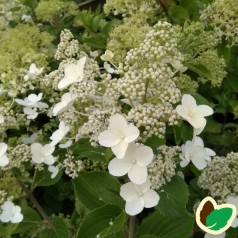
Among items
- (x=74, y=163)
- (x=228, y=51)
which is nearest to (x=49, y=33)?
(x=228, y=51)

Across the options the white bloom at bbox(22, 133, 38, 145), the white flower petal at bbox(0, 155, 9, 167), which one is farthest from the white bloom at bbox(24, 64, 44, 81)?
the white flower petal at bbox(0, 155, 9, 167)

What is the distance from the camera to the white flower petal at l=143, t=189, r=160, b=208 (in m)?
1.18

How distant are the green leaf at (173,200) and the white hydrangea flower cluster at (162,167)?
27 mm

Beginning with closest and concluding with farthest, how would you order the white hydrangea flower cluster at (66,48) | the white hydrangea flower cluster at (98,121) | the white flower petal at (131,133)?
the white flower petal at (131,133) < the white hydrangea flower cluster at (98,121) < the white hydrangea flower cluster at (66,48)

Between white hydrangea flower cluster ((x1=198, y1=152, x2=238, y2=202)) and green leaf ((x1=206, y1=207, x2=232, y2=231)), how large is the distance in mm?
304

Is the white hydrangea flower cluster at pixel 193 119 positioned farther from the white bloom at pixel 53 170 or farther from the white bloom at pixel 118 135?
the white bloom at pixel 53 170

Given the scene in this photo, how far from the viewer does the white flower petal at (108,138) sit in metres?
1.12

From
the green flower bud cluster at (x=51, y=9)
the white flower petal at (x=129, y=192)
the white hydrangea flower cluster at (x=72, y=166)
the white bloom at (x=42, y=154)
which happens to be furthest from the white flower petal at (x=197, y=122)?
the green flower bud cluster at (x=51, y=9)

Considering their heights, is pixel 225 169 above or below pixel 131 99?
below

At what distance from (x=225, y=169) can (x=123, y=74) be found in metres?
0.59

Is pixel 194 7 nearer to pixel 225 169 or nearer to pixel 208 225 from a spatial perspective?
pixel 225 169

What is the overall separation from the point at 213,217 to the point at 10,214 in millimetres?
676

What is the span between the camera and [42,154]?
Result: 1.57 m

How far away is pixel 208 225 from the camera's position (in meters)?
1.23
